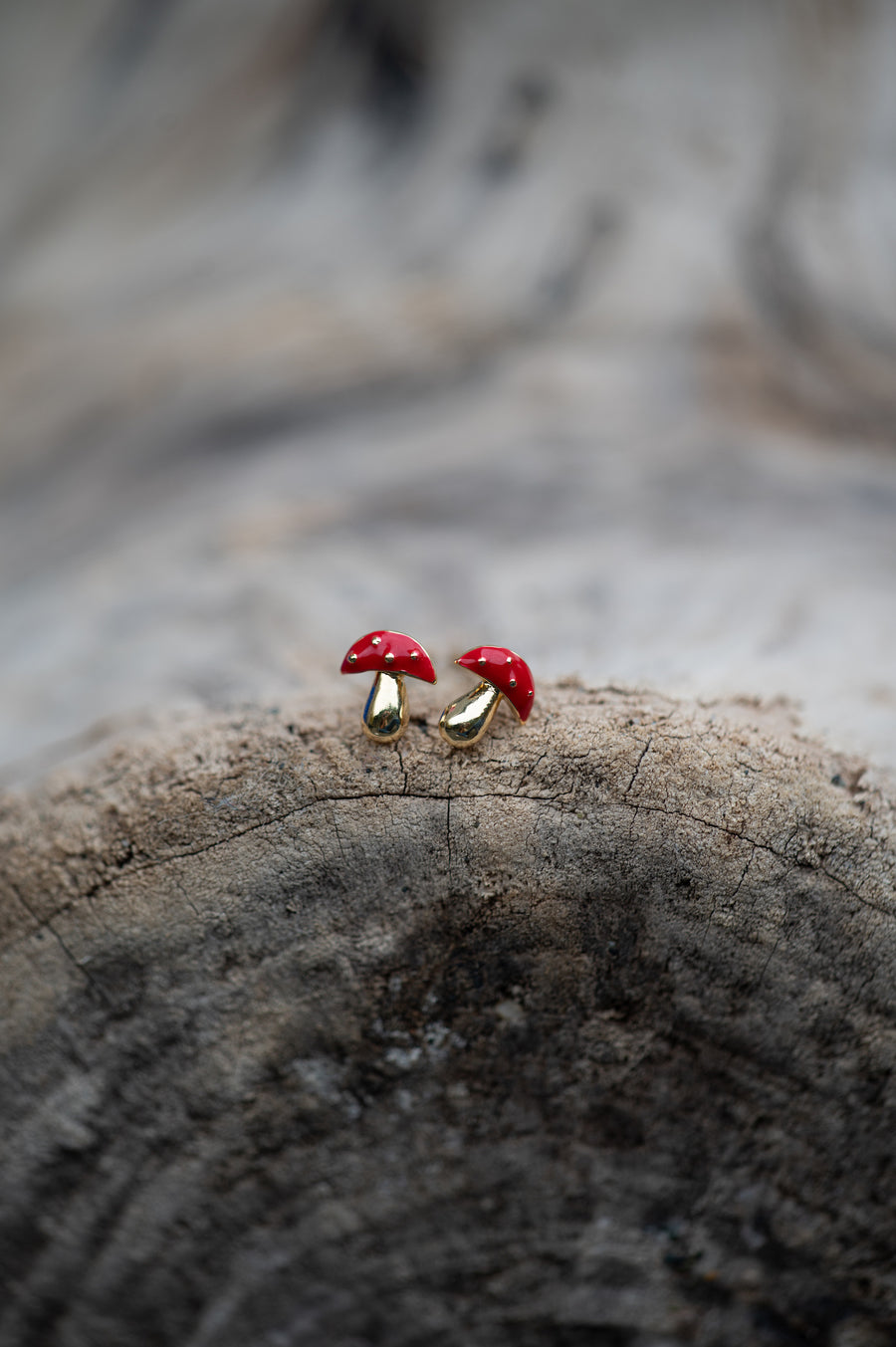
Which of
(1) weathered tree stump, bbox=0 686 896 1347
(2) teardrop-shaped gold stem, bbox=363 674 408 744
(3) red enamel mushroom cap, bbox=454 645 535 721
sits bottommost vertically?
(1) weathered tree stump, bbox=0 686 896 1347

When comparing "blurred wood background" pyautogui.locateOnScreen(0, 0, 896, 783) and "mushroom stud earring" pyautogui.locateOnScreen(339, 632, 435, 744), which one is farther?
"blurred wood background" pyautogui.locateOnScreen(0, 0, 896, 783)

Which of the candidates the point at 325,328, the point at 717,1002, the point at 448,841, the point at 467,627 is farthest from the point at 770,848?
the point at 325,328

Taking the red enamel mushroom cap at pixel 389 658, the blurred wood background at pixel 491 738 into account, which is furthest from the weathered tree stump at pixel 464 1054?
the red enamel mushroom cap at pixel 389 658

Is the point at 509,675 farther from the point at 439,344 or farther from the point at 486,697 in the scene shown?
the point at 439,344

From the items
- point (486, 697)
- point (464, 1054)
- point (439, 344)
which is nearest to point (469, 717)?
point (486, 697)

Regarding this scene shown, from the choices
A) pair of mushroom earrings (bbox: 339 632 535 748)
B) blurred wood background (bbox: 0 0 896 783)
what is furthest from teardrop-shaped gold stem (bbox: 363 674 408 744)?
blurred wood background (bbox: 0 0 896 783)

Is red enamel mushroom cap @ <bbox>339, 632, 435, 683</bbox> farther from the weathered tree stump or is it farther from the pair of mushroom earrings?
the weathered tree stump

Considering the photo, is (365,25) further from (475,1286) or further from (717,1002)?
(475,1286)

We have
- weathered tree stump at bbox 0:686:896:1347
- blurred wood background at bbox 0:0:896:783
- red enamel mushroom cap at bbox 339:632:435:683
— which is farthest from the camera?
blurred wood background at bbox 0:0:896:783
